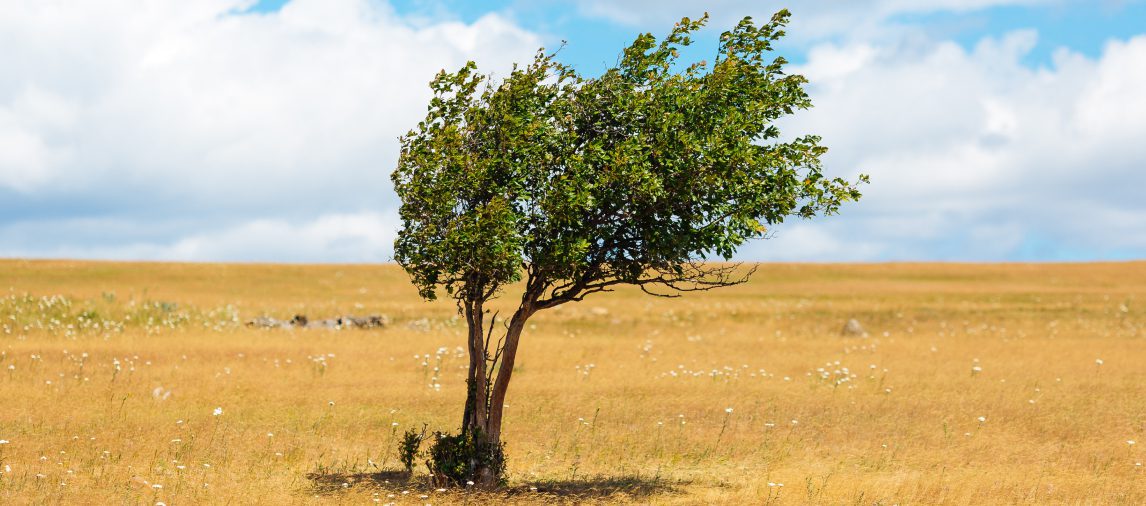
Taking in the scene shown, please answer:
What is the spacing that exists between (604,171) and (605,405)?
12.7 metres

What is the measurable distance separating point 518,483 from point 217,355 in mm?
19472

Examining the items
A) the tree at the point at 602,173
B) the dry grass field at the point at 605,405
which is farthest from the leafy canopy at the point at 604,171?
the dry grass field at the point at 605,405

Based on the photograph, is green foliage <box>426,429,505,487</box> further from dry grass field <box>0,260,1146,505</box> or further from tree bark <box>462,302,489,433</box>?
dry grass field <box>0,260,1146,505</box>

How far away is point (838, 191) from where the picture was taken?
57.3 feet

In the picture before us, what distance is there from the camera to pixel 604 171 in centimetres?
1680

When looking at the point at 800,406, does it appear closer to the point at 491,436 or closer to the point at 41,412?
the point at 491,436

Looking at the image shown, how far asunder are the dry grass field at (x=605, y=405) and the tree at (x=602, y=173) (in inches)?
178

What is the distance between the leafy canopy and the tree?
3 cm

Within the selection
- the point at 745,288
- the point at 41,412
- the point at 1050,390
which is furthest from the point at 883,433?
the point at 745,288

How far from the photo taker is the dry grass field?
63.0 ft

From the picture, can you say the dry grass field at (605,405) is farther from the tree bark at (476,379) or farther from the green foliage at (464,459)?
the tree bark at (476,379)

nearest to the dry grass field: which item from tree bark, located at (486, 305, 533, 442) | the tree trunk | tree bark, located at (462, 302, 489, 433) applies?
the tree trunk

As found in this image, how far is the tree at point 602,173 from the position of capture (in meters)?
16.5

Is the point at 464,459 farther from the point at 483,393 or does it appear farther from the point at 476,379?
the point at 476,379
